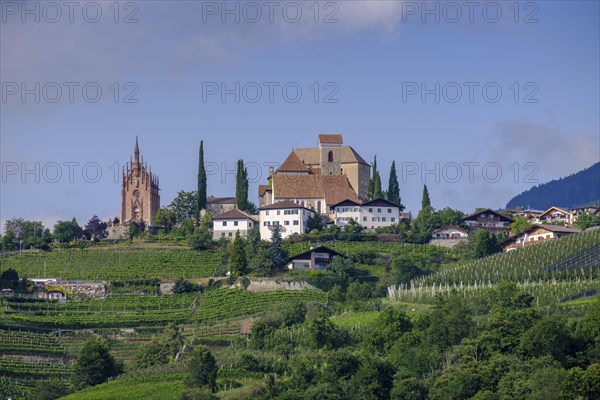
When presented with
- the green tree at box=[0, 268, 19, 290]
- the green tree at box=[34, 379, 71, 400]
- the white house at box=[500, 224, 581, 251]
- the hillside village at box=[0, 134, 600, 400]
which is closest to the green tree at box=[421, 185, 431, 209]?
the hillside village at box=[0, 134, 600, 400]

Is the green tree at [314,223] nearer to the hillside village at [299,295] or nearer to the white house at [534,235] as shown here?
the hillside village at [299,295]

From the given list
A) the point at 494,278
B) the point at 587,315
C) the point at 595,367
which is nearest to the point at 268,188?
the point at 494,278

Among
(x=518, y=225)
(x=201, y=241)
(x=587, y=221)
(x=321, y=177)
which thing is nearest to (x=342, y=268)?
(x=201, y=241)

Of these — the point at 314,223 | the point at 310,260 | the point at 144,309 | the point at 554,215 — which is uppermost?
the point at 554,215

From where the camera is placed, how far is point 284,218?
3986 inches

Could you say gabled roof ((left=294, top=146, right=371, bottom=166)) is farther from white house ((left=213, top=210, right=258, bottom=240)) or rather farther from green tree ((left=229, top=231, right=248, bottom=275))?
green tree ((left=229, top=231, right=248, bottom=275))

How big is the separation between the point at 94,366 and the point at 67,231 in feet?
128

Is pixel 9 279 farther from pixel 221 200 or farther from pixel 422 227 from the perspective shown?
pixel 422 227

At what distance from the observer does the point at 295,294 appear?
278 ft

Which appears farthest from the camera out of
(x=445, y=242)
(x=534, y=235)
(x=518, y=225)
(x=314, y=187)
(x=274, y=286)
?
(x=314, y=187)

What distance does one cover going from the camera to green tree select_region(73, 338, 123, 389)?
67125mm

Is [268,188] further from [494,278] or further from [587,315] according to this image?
[587,315]

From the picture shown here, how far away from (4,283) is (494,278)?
29.7 m

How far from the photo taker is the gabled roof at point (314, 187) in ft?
349
